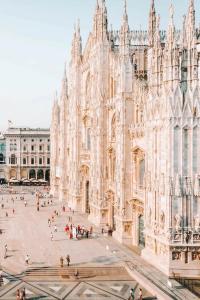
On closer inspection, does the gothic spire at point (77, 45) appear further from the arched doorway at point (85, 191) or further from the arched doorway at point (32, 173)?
the arched doorway at point (32, 173)

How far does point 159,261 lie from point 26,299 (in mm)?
11759

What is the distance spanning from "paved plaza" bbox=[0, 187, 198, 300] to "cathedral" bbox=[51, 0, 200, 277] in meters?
2.30

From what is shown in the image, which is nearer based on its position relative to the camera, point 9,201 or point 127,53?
point 127,53

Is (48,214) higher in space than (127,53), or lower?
lower

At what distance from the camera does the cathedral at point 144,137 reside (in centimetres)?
3706

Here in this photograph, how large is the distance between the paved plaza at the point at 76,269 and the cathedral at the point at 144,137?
2.30 metres

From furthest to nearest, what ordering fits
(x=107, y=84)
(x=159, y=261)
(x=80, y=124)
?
(x=80, y=124), (x=107, y=84), (x=159, y=261)

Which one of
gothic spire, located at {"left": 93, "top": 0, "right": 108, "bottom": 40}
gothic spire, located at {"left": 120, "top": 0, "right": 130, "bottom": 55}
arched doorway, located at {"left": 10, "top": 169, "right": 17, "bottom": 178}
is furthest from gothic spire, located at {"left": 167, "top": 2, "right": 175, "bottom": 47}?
arched doorway, located at {"left": 10, "top": 169, "right": 17, "bottom": 178}

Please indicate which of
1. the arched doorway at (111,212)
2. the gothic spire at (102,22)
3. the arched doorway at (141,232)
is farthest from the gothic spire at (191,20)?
the arched doorway at (111,212)

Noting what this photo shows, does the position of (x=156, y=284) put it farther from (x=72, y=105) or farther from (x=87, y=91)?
(x=72, y=105)

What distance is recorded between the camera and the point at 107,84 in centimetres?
5966

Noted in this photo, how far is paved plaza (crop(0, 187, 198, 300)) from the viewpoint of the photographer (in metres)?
34.0

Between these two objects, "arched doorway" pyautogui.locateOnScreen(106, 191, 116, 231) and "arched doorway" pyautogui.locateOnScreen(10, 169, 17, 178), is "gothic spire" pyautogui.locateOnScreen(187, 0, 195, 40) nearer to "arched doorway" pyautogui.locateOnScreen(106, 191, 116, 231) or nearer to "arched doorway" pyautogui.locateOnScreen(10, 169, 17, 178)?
"arched doorway" pyautogui.locateOnScreen(106, 191, 116, 231)

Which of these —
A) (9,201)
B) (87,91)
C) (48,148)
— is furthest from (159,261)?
(48,148)
